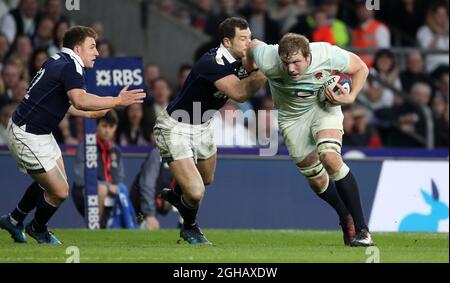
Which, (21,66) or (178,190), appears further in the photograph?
(21,66)

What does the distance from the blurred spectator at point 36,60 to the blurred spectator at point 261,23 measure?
3.50m

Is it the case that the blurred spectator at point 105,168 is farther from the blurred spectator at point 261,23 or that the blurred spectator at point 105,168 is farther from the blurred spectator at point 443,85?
the blurred spectator at point 443,85

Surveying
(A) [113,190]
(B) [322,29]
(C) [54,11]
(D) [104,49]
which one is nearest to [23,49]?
(C) [54,11]

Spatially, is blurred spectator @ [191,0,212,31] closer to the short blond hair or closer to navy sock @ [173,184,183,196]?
navy sock @ [173,184,183,196]

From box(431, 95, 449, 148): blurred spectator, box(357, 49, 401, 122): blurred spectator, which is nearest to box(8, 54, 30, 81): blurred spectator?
box(357, 49, 401, 122): blurred spectator

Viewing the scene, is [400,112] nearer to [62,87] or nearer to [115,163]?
[115,163]

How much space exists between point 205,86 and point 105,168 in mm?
4491

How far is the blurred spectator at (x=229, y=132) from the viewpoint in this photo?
1970 centimetres

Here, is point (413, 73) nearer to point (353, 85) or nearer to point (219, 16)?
point (219, 16)

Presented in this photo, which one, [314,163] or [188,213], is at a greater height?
[314,163]

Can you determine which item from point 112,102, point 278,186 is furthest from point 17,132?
point 278,186

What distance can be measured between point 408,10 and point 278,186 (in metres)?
5.85

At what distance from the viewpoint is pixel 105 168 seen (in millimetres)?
18359

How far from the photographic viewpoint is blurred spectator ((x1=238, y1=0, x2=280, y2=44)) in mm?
22031
